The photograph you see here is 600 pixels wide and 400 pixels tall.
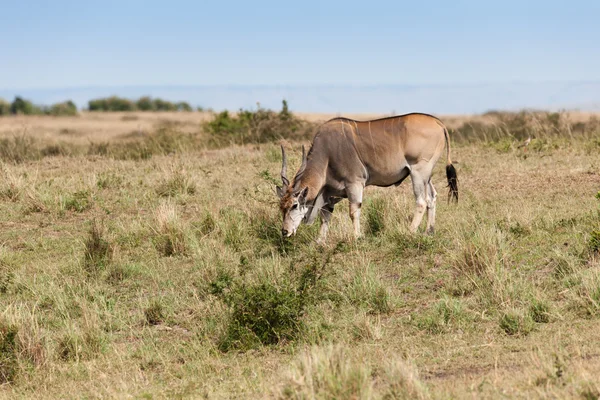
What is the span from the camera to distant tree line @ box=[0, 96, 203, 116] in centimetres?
6412

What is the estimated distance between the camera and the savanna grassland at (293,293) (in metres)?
6.64

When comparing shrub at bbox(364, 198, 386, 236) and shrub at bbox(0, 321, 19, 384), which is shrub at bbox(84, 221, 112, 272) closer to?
shrub at bbox(0, 321, 19, 384)

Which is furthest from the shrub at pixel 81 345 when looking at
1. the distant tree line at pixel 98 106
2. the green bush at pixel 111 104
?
the green bush at pixel 111 104

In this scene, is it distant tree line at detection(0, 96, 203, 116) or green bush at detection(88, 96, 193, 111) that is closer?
distant tree line at detection(0, 96, 203, 116)

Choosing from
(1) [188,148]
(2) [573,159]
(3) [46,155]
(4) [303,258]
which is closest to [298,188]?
(4) [303,258]

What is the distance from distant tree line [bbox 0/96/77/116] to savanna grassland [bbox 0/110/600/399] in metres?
50.4

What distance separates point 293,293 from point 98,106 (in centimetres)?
6663

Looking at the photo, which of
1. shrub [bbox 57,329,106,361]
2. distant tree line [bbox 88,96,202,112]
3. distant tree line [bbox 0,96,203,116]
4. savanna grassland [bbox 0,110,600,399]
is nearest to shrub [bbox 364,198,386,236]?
savanna grassland [bbox 0,110,600,399]

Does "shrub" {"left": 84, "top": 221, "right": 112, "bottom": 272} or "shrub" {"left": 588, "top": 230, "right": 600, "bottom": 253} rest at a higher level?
"shrub" {"left": 588, "top": 230, "right": 600, "bottom": 253}

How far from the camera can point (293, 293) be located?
8.40m

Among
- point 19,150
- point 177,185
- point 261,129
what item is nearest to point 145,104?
point 261,129

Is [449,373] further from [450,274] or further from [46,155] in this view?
[46,155]

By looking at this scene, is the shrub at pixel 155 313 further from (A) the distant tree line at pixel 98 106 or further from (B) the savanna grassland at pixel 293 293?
(A) the distant tree line at pixel 98 106

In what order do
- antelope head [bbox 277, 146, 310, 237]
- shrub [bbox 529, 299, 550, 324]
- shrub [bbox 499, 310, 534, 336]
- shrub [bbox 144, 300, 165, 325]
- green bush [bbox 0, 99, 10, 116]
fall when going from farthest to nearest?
1. green bush [bbox 0, 99, 10, 116]
2. antelope head [bbox 277, 146, 310, 237]
3. shrub [bbox 144, 300, 165, 325]
4. shrub [bbox 529, 299, 550, 324]
5. shrub [bbox 499, 310, 534, 336]
